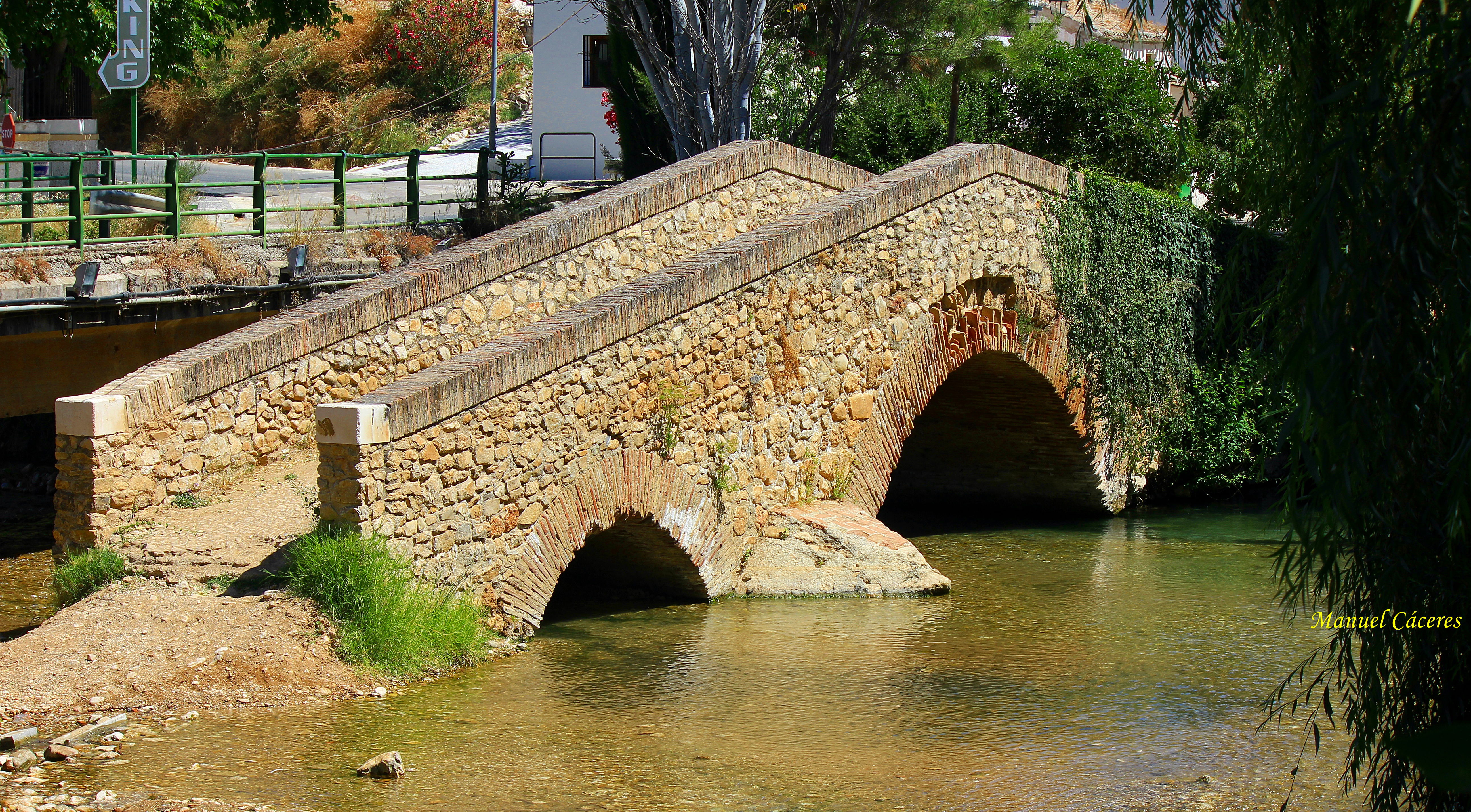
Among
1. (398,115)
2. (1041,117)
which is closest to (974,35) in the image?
(1041,117)

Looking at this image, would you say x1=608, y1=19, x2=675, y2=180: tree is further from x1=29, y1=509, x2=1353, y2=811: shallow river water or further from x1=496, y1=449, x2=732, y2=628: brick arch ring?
x1=29, y1=509, x2=1353, y2=811: shallow river water

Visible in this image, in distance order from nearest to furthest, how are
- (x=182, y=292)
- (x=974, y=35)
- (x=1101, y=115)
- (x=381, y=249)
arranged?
(x=182, y=292) → (x=381, y=249) → (x=974, y=35) → (x=1101, y=115)

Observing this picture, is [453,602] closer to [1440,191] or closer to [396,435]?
[396,435]

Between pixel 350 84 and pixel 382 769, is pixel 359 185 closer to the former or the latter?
pixel 350 84

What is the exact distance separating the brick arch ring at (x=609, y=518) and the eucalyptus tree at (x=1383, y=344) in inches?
177

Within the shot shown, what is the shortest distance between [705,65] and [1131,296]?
5331 millimetres

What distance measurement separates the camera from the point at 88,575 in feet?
24.9

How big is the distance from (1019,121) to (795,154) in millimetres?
9043

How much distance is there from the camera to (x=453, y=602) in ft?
25.1

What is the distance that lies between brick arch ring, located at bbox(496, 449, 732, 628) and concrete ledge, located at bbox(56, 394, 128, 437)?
8.15ft

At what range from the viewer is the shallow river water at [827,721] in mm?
5711

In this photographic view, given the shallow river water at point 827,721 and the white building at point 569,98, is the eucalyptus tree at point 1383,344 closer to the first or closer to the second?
the shallow river water at point 827,721

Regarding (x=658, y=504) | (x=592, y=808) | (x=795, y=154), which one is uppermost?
(x=795, y=154)

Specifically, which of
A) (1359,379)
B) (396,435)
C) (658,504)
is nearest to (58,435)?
(396,435)
